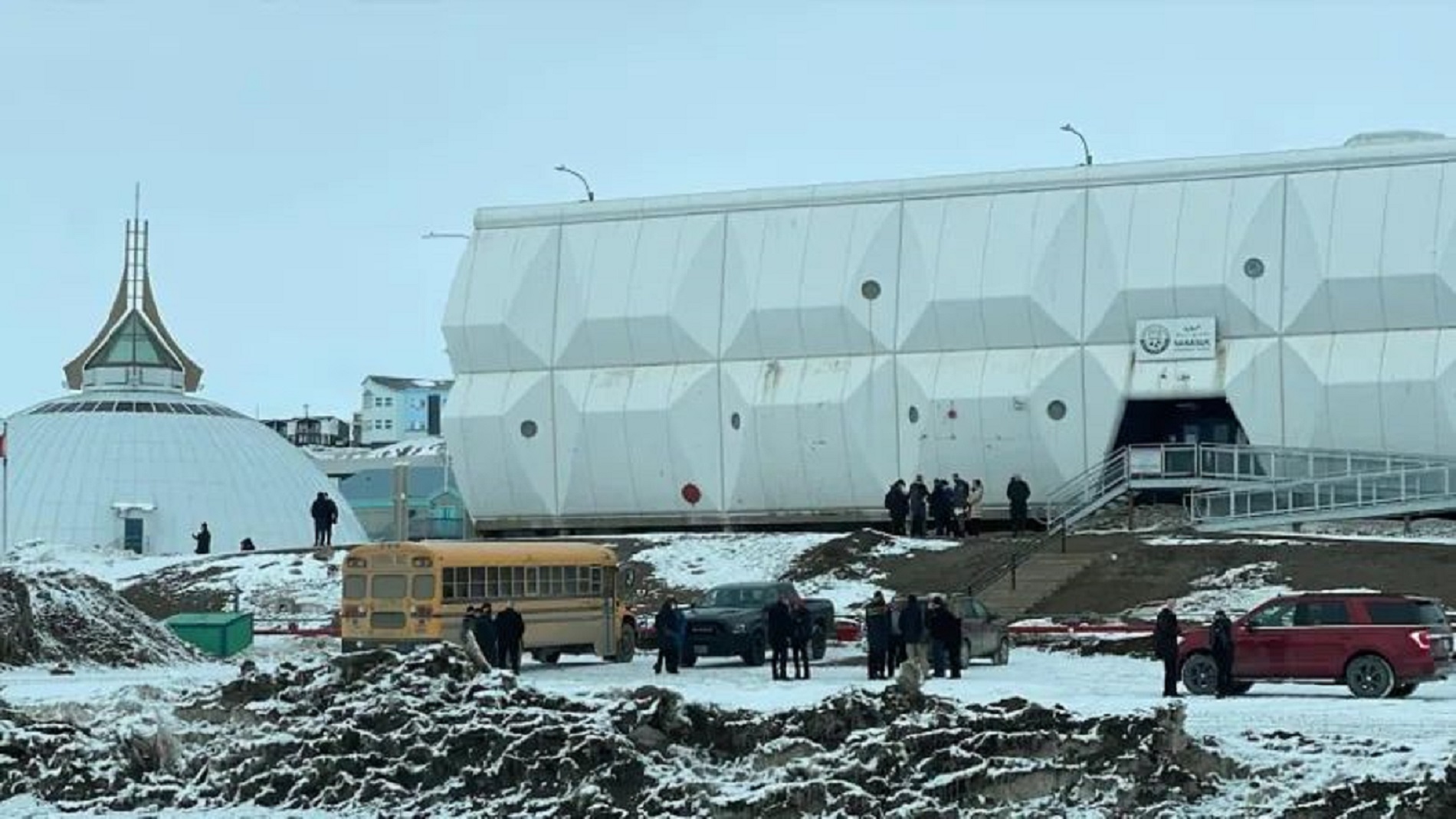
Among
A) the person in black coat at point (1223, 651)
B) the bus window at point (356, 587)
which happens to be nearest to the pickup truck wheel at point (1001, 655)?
the person in black coat at point (1223, 651)

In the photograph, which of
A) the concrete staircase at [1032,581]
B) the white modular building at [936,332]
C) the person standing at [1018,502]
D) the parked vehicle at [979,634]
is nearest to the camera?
the parked vehicle at [979,634]

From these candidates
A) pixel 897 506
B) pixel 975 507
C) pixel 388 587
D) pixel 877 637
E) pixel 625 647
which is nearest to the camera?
pixel 877 637

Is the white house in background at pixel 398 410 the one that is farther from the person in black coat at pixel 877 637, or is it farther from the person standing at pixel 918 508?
the person in black coat at pixel 877 637

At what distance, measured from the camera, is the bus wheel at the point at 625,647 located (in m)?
46.0

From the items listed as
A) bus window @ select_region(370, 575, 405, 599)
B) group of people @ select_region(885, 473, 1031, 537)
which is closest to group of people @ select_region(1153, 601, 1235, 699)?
bus window @ select_region(370, 575, 405, 599)

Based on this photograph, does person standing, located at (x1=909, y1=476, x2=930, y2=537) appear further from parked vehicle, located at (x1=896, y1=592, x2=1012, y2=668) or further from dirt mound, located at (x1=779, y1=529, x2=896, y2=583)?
parked vehicle, located at (x1=896, y1=592, x2=1012, y2=668)

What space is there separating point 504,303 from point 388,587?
111 ft

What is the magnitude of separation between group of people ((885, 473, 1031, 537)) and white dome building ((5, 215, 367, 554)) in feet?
93.4

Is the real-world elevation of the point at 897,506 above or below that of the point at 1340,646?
above

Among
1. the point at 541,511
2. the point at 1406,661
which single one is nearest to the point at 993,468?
the point at 541,511

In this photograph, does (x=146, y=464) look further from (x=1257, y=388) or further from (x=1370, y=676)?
(x=1370, y=676)

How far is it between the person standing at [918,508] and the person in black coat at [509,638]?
73.4 ft

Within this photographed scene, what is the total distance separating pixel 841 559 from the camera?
58219mm

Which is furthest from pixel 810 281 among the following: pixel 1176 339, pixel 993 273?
pixel 1176 339
